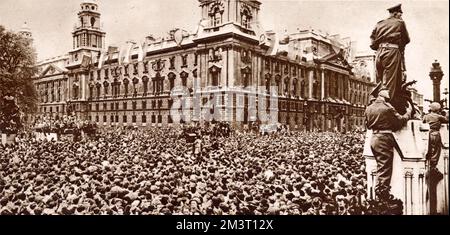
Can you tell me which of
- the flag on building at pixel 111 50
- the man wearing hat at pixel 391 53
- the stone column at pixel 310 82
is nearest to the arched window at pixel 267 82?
the stone column at pixel 310 82

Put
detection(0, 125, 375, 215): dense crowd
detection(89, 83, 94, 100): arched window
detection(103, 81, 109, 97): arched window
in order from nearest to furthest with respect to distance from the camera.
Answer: detection(0, 125, 375, 215): dense crowd
detection(89, 83, 94, 100): arched window
detection(103, 81, 109, 97): arched window

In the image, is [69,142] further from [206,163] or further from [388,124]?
[388,124]

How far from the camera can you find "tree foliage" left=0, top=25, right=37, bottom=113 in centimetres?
654

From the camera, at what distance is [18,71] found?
688cm

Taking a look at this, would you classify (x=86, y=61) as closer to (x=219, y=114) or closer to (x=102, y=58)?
(x=102, y=58)

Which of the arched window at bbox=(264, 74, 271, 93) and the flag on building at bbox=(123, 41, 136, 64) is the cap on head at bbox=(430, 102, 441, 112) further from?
the flag on building at bbox=(123, 41, 136, 64)

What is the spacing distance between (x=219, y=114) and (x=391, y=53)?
291 centimetres

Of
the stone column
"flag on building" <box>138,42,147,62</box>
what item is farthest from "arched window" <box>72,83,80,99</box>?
the stone column

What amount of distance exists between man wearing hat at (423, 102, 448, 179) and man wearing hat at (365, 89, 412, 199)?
45 centimetres

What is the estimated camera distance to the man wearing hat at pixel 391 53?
4.88m

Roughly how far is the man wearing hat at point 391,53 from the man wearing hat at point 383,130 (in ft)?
0.49

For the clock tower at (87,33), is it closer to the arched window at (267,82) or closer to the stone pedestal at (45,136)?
the stone pedestal at (45,136)
